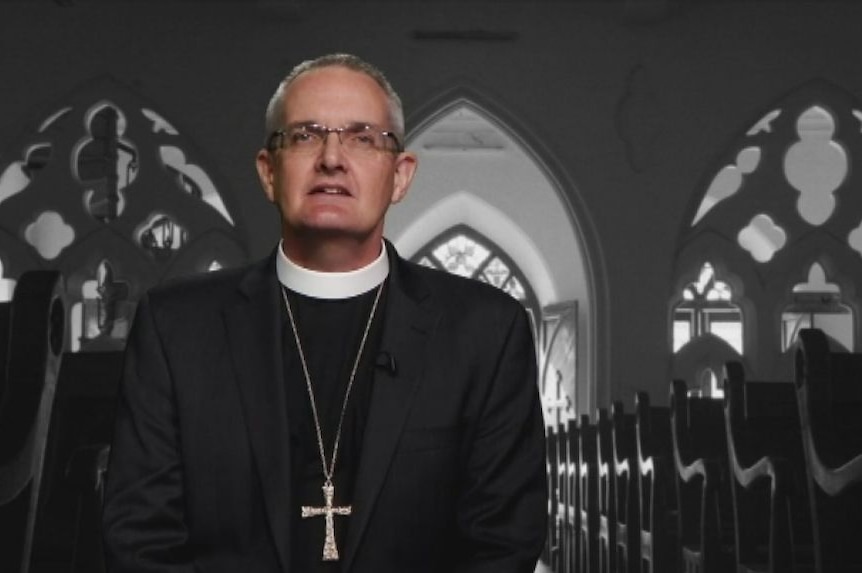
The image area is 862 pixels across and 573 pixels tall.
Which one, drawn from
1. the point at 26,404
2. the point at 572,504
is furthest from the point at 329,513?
the point at 572,504

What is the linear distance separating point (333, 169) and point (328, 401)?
0.37m

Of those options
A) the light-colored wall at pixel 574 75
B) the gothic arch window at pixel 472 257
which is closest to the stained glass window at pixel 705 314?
the gothic arch window at pixel 472 257

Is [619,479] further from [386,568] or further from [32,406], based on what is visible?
[386,568]

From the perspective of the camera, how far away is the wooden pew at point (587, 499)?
832cm

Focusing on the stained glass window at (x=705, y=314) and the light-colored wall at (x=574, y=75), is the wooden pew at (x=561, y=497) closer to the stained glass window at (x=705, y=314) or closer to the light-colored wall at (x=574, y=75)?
the light-colored wall at (x=574, y=75)

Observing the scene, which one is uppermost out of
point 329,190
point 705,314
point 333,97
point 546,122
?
point 546,122

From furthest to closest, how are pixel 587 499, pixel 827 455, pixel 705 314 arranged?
pixel 705 314
pixel 587 499
pixel 827 455

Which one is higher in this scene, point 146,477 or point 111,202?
point 111,202

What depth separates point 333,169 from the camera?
80.7 inches

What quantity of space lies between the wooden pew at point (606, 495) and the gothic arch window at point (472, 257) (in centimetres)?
1193

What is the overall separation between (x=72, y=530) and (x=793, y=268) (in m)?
8.10

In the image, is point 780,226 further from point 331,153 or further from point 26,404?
point 331,153

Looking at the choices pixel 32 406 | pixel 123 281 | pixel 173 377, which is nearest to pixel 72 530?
pixel 32 406

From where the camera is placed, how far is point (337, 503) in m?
2.12
